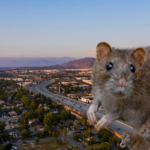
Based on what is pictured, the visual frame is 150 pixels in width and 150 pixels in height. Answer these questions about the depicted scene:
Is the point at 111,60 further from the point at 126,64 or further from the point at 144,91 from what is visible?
the point at 144,91

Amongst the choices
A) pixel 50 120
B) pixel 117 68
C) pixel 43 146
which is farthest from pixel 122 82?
pixel 50 120

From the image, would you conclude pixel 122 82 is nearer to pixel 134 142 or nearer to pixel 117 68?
pixel 117 68

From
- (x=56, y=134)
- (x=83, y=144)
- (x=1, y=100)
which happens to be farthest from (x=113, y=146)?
(x=1, y=100)

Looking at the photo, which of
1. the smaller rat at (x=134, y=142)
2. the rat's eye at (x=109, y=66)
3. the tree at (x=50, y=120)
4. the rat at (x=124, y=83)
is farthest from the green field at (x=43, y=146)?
the rat's eye at (x=109, y=66)

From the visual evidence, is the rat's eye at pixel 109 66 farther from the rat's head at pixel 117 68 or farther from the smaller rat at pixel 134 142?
the smaller rat at pixel 134 142

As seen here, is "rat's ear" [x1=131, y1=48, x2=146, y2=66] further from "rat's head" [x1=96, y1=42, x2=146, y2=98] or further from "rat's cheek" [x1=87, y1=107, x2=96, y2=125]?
"rat's cheek" [x1=87, y1=107, x2=96, y2=125]

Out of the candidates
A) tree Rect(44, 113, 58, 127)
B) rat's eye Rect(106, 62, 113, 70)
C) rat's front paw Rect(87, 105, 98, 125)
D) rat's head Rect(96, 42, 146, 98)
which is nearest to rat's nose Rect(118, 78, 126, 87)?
rat's head Rect(96, 42, 146, 98)

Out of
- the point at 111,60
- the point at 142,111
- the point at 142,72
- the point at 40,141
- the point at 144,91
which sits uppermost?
the point at 111,60

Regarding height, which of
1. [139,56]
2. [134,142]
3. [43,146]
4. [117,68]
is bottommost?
[43,146]
